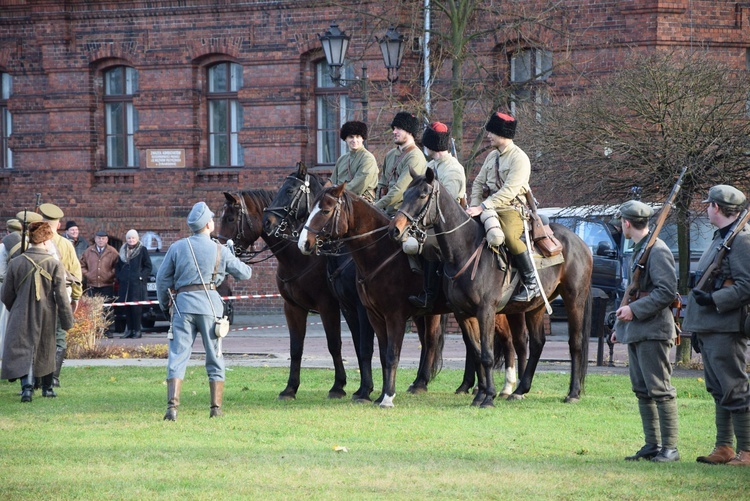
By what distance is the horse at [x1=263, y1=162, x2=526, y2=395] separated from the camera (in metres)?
13.3

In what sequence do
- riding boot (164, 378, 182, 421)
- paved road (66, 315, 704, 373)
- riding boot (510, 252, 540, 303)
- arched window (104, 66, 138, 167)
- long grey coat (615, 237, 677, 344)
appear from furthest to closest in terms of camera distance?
arched window (104, 66, 138, 167) → paved road (66, 315, 704, 373) → riding boot (510, 252, 540, 303) → riding boot (164, 378, 182, 421) → long grey coat (615, 237, 677, 344)

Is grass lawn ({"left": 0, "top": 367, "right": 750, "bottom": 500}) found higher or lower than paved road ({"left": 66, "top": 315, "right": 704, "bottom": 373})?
higher

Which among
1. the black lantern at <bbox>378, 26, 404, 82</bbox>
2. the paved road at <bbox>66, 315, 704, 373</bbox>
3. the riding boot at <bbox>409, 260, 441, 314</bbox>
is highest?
the black lantern at <bbox>378, 26, 404, 82</bbox>

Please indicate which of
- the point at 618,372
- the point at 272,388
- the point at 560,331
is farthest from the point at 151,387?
the point at 560,331

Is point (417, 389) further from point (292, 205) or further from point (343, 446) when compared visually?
point (343, 446)

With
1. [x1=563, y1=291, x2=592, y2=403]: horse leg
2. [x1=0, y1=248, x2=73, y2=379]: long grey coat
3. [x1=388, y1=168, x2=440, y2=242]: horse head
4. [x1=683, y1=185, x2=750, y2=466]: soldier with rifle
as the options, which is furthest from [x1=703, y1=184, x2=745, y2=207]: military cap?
[x1=0, y1=248, x2=73, y2=379]: long grey coat

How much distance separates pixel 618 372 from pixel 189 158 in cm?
1623

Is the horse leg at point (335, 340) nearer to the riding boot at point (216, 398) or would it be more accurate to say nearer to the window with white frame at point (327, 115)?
the riding boot at point (216, 398)

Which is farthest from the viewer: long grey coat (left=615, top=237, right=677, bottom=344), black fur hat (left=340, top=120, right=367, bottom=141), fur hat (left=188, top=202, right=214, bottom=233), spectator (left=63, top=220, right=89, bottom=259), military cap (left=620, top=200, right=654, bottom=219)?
spectator (left=63, top=220, right=89, bottom=259)

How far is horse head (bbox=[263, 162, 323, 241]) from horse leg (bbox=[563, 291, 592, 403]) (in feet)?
9.94

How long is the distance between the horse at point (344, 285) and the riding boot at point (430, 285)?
0.77 m

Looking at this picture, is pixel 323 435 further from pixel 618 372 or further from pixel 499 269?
pixel 618 372

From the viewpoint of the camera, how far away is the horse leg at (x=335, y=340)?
13.6 m

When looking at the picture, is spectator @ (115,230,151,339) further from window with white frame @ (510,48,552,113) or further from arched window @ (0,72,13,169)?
arched window @ (0,72,13,169)
